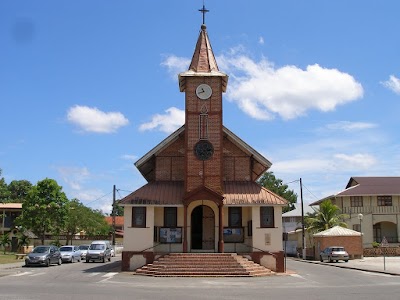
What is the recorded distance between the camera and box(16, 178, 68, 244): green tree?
57.5m

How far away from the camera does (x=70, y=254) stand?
42125 millimetres

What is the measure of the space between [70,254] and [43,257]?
7.14 m

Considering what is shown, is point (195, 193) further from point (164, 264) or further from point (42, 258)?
point (42, 258)

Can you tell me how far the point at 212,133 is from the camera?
31.8 m

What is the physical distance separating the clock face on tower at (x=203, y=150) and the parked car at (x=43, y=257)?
13.5 m

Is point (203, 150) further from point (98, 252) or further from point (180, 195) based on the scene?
point (98, 252)

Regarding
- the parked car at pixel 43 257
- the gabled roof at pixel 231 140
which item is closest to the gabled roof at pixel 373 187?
the gabled roof at pixel 231 140

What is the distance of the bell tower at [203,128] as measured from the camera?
31.0 meters

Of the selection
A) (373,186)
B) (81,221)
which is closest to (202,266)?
(373,186)

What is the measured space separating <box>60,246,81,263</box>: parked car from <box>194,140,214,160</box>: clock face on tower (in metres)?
17.1

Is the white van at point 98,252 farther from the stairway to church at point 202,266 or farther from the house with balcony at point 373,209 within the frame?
the house with balcony at point 373,209

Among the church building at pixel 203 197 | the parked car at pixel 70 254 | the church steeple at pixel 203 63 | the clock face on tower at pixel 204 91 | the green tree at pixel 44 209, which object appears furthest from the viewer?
the green tree at pixel 44 209

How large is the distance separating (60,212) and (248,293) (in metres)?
44.6

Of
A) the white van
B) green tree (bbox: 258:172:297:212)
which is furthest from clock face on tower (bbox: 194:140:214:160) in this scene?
green tree (bbox: 258:172:297:212)
